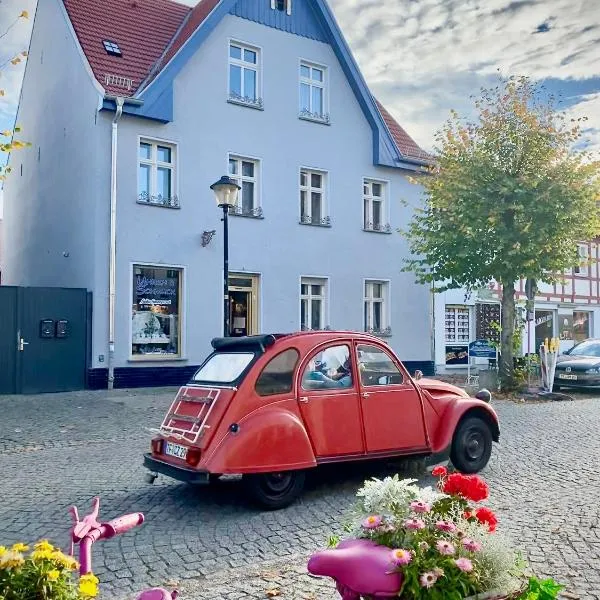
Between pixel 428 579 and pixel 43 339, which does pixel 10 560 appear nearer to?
pixel 428 579

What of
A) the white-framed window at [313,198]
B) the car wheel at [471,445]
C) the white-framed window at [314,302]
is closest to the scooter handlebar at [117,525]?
the car wheel at [471,445]

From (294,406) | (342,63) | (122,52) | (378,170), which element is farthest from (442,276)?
(294,406)

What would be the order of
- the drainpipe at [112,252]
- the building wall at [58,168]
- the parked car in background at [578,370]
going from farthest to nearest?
the parked car in background at [578,370], the building wall at [58,168], the drainpipe at [112,252]

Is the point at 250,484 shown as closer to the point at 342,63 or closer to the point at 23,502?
the point at 23,502

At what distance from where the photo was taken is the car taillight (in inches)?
226

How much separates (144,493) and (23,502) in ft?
3.65

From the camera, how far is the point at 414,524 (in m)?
2.59

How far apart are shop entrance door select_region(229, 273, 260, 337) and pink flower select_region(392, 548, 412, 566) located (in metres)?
15.5

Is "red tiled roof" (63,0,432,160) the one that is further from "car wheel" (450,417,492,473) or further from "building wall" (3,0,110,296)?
"car wheel" (450,417,492,473)

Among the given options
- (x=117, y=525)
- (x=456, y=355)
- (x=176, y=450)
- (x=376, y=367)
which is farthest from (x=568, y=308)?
(x=117, y=525)

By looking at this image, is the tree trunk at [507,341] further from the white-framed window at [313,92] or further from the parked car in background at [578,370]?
the white-framed window at [313,92]

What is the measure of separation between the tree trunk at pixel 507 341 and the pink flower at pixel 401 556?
15.1 meters

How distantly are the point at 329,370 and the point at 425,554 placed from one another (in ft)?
13.2

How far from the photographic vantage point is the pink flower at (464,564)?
2.46 meters
